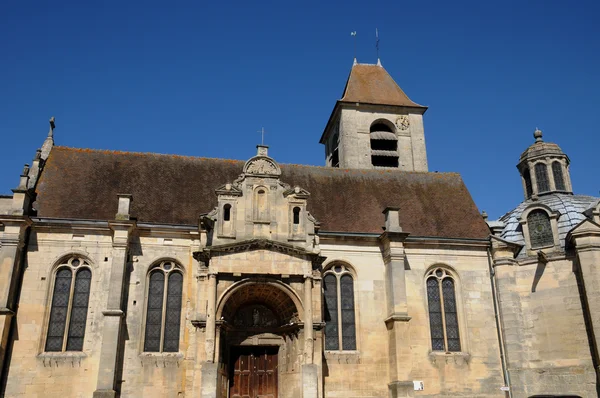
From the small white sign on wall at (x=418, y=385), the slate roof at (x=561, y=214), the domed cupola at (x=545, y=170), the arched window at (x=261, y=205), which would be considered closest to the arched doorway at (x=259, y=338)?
the arched window at (x=261, y=205)

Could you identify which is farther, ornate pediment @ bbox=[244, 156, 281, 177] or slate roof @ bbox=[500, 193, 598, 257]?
slate roof @ bbox=[500, 193, 598, 257]

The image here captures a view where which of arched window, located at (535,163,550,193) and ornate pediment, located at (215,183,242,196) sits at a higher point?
arched window, located at (535,163,550,193)

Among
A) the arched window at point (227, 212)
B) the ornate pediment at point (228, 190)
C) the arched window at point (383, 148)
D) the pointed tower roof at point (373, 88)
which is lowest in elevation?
the arched window at point (227, 212)

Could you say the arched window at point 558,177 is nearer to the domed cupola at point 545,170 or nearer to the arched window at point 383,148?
the domed cupola at point 545,170

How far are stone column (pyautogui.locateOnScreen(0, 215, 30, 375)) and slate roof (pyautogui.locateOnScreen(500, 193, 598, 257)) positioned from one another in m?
18.5

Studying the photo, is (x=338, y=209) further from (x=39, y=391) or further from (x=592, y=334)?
(x=39, y=391)

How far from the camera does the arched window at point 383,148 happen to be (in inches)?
1217

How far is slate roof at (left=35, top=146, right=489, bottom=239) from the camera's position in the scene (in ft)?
72.6

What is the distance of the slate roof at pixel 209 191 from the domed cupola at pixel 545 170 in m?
2.83

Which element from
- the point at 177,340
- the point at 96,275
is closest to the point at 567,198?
the point at 177,340

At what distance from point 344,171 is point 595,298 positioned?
466 inches

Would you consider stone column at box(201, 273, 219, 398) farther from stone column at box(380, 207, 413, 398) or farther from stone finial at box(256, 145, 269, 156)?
stone column at box(380, 207, 413, 398)

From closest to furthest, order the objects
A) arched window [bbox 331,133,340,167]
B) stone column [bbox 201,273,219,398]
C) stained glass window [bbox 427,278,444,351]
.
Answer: stone column [bbox 201,273,219,398], stained glass window [bbox 427,278,444,351], arched window [bbox 331,133,340,167]

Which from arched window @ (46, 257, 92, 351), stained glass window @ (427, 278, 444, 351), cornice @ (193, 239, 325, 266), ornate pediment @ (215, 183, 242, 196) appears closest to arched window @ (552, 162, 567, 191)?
stained glass window @ (427, 278, 444, 351)
